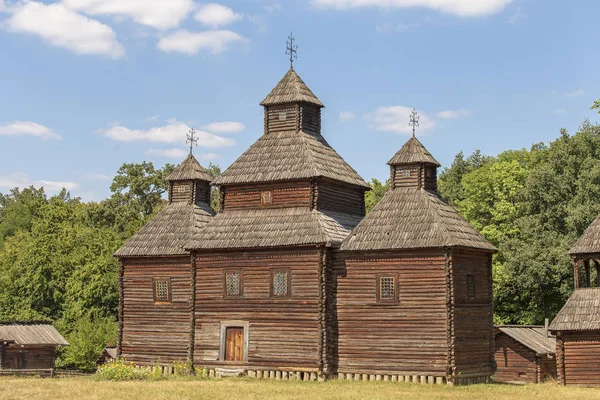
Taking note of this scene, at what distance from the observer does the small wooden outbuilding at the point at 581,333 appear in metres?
40.0

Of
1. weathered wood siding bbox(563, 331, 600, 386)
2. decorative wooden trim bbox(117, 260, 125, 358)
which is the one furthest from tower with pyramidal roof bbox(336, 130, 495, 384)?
decorative wooden trim bbox(117, 260, 125, 358)

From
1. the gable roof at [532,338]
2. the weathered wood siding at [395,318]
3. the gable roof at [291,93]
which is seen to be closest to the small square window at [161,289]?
the weathered wood siding at [395,318]

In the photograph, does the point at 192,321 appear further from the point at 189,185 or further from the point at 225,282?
the point at 189,185

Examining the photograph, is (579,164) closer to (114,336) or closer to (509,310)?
(509,310)

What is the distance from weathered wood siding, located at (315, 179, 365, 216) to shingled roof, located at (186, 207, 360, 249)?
425 millimetres

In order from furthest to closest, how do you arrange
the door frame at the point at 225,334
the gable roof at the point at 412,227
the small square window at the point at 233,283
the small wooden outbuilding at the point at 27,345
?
the small wooden outbuilding at the point at 27,345, the small square window at the point at 233,283, the door frame at the point at 225,334, the gable roof at the point at 412,227

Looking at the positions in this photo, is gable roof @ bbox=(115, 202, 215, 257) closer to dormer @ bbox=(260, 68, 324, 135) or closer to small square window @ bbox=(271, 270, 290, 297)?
small square window @ bbox=(271, 270, 290, 297)

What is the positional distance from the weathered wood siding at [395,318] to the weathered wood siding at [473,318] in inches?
32.0

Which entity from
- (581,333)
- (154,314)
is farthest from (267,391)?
(581,333)

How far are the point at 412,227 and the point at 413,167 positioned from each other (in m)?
3.75

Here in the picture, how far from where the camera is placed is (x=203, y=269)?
41.9m

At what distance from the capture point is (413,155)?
41.4 meters

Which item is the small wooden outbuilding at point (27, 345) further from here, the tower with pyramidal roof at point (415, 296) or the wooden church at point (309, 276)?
the tower with pyramidal roof at point (415, 296)

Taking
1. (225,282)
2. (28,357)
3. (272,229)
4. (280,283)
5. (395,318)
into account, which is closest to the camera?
(395,318)
